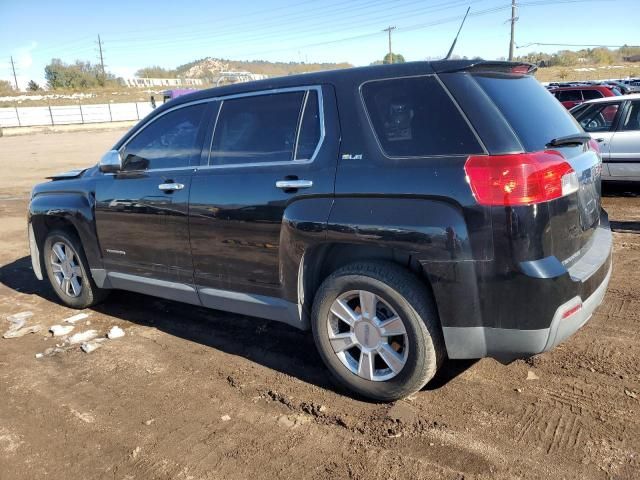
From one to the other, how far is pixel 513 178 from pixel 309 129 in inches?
53.5

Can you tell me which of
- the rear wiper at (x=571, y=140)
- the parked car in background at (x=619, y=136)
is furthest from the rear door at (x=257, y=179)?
the parked car in background at (x=619, y=136)

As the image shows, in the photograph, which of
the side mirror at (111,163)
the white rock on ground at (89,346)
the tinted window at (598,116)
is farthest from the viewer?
the tinted window at (598,116)

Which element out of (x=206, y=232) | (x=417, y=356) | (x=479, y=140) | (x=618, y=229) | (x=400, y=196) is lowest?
(x=618, y=229)

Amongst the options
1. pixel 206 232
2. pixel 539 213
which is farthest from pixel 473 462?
pixel 206 232

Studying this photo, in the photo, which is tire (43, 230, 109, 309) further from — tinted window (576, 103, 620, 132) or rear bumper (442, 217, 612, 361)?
tinted window (576, 103, 620, 132)

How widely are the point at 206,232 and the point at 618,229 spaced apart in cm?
555

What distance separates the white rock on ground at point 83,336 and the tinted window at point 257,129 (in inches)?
79.2

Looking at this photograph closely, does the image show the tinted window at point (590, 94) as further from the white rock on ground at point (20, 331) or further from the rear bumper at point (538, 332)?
the white rock on ground at point (20, 331)

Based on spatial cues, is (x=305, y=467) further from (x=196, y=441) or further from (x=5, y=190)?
(x=5, y=190)

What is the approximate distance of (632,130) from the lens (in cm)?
849

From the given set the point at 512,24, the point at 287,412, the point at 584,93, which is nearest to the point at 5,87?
the point at 512,24

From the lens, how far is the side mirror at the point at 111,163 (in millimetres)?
4617

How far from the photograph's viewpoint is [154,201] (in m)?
4.32

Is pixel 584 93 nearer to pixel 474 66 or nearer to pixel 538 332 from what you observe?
pixel 474 66
